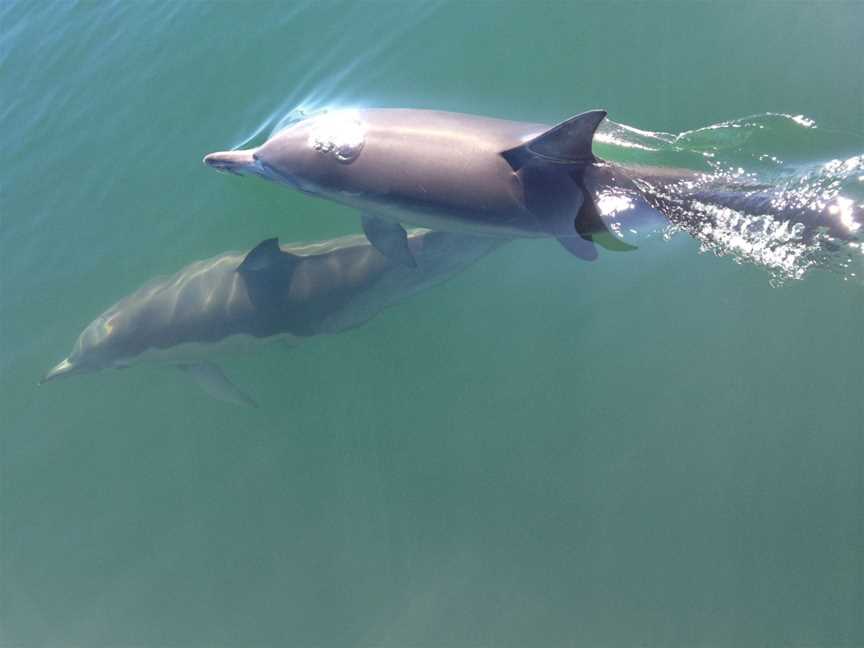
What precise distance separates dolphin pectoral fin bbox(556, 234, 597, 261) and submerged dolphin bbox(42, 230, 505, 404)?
2.72ft

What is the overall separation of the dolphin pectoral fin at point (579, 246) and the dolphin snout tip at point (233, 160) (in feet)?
11.5

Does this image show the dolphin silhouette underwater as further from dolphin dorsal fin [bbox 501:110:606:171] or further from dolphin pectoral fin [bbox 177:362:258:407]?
dolphin pectoral fin [bbox 177:362:258:407]

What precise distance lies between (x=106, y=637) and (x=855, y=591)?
22.0 feet

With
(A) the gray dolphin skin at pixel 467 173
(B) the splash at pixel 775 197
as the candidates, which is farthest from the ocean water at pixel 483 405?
(A) the gray dolphin skin at pixel 467 173

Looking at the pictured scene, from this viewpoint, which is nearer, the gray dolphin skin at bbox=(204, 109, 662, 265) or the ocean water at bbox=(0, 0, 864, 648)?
the ocean water at bbox=(0, 0, 864, 648)

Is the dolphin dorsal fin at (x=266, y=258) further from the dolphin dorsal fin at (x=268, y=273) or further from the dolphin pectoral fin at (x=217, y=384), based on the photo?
the dolphin pectoral fin at (x=217, y=384)

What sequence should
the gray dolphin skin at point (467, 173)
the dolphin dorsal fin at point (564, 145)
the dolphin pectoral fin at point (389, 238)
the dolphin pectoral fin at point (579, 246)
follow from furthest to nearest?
the dolphin pectoral fin at point (389, 238) → the dolphin pectoral fin at point (579, 246) → the gray dolphin skin at point (467, 173) → the dolphin dorsal fin at point (564, 145)

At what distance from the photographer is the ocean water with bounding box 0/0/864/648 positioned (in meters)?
6.11

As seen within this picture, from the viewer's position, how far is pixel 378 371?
7.87 metres

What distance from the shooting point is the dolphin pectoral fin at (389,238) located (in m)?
7.68

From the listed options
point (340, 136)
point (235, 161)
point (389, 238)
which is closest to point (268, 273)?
point (235, 161)

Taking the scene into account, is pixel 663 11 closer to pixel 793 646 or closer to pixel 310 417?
pixel 310 417

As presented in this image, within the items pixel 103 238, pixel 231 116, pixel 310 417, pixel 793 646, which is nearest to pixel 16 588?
pixel 310 417

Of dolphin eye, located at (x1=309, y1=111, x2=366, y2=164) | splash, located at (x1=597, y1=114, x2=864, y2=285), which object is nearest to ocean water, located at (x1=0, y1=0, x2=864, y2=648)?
splash, located at (x1=597, y1=114, x2=864, y2=285)
